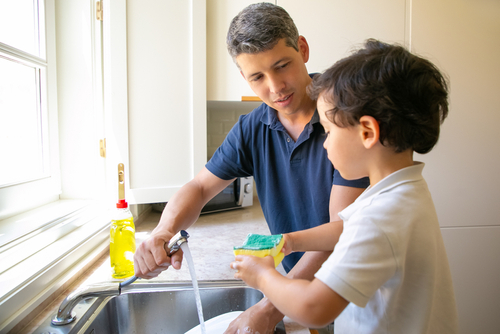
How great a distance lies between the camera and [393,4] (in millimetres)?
1998

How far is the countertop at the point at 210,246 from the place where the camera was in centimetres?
101

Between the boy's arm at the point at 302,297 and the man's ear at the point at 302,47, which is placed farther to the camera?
the man's ear at the point at 302,47

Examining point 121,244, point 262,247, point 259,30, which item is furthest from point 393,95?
point 121,244

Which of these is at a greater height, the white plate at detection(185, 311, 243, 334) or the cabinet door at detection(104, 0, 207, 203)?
the cabinet door at detection(104, 0, 207, 203)

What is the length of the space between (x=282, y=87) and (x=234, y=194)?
119 cm

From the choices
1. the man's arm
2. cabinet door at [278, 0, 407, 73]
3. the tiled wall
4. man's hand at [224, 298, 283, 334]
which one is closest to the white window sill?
the man's arm

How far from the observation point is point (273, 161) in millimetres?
1165

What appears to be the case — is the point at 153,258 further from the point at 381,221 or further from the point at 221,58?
the point at 221,58

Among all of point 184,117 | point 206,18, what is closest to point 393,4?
point 206,18

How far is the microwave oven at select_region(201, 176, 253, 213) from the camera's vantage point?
2.01m

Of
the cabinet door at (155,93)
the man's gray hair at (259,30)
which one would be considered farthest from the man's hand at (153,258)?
the cabinet door at (155,93)

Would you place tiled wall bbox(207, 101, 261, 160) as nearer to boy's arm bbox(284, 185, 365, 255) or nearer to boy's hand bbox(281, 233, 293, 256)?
boy's arm bbox(284, 185, 365, 255)

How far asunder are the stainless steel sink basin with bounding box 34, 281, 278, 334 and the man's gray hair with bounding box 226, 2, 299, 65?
2.26 ft

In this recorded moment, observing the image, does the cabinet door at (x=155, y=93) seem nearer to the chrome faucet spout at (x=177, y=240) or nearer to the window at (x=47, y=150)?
the window at (x=47, y=150)
